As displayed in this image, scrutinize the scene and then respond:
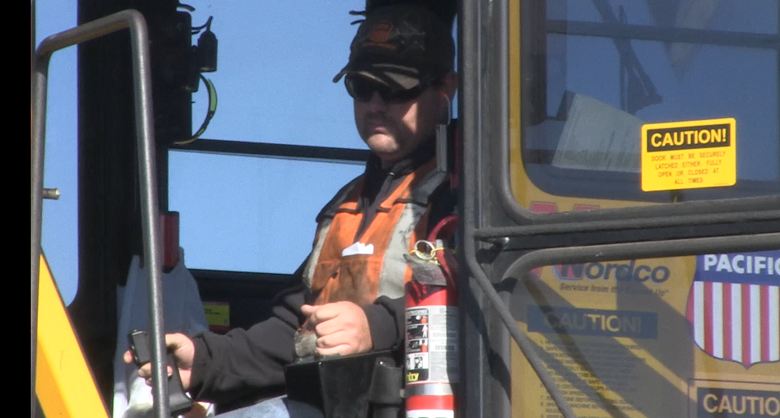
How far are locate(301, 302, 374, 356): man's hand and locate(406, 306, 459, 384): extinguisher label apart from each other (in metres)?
0.27

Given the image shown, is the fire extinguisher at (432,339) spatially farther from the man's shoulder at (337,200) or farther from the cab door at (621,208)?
the man's shoulder at (337,200)

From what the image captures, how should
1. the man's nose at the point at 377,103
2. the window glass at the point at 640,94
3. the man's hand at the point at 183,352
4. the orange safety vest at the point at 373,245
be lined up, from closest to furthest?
the window glass at the point at 640,94, the orange safety vest at the point at 373,245, the man's hand at the point at 183,352, the man's nose at the point at 377,103

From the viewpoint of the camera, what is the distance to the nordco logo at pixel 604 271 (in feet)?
5.88

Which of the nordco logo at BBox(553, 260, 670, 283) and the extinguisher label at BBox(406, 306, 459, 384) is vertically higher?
the nordco logo at BBox(553, 260, 670, 283)

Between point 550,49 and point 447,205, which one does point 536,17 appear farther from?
point 447,205

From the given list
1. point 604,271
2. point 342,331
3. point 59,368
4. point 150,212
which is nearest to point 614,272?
point 604,271

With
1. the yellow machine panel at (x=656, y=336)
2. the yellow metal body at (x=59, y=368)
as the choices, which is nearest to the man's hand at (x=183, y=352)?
the yellow metal body at (x=59, y=368)

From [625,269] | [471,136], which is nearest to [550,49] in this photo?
[471,136]

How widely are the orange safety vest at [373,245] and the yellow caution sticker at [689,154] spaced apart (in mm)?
578

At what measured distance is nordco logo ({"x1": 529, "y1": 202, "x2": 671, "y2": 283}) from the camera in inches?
70.6

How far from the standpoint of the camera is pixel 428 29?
2.73 m

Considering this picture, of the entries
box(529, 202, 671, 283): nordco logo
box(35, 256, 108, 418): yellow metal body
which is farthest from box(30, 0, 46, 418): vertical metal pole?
box(529, 202, 671, 283): nordco logo

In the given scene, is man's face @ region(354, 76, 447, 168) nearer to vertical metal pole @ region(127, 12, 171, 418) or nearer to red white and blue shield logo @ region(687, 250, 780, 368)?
vertical metal pole @ region(127, 12, 171, 418)
